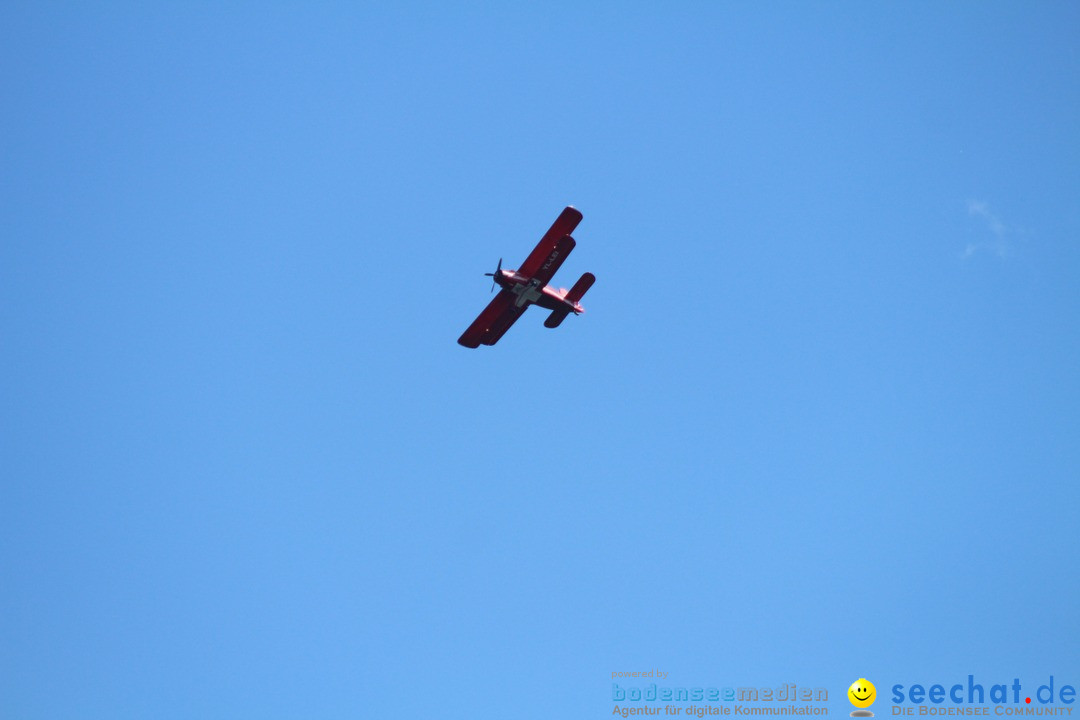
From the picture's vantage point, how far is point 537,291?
3466cm

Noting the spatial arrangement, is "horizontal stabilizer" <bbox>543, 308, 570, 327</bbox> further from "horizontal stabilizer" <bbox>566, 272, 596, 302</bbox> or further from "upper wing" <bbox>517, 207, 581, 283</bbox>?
"upper wing" <bbox>517, 207, 581, 283</bbox>

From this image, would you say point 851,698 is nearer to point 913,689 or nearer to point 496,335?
point 913,689

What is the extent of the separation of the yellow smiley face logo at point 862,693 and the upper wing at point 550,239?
58.9 ft

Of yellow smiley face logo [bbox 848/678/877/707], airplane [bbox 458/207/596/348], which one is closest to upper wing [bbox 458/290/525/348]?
airplane [bbox 458/207/596/348]

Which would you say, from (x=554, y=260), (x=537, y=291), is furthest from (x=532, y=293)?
(x=554, y=260)

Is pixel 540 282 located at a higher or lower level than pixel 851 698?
higher

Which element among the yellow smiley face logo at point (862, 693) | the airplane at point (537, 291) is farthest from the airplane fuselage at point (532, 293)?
the yellow smiley face logo at point (862, 693)

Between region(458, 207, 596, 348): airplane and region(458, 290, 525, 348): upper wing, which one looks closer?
region(458, 207, 596, 348): airplane

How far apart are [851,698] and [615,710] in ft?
27.0

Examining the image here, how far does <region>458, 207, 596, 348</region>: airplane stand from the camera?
32750mm

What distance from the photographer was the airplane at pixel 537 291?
107ft

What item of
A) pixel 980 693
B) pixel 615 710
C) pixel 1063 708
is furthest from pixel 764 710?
pixel 1063 708

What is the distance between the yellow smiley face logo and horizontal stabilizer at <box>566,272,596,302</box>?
649 inches

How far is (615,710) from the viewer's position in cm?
3250
